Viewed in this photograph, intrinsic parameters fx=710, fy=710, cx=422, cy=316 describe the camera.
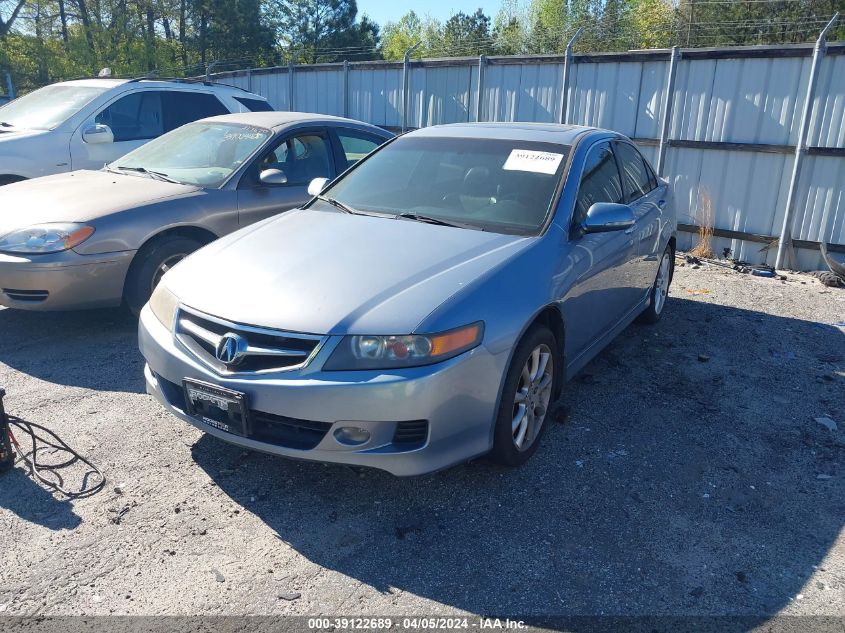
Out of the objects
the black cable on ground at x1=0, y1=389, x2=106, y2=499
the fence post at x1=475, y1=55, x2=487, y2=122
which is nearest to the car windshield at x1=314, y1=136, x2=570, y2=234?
the black cable on ground at x1=0, y1=389, x2=106, y2=499

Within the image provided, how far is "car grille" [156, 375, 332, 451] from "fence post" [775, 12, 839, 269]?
7.19 m

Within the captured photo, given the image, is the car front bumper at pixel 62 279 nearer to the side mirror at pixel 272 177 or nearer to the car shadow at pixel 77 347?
the car shadow at pixel 77 347

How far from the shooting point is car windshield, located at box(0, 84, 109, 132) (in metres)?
7.52

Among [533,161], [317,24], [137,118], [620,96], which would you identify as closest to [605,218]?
[533,161]

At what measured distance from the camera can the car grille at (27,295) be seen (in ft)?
16.0

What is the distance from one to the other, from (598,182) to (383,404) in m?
2.44

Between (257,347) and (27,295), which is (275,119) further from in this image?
(257,347)

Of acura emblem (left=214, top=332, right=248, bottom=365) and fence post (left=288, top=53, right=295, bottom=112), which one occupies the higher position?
fence post (left=288, top=53, right=295, bottom=112)

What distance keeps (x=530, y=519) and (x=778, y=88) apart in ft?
23.2

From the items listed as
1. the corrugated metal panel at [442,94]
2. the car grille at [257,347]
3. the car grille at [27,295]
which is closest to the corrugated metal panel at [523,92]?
the corrugated metal panel at [442,94]

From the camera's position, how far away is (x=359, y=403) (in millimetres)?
2863

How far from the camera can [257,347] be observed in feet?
9.87

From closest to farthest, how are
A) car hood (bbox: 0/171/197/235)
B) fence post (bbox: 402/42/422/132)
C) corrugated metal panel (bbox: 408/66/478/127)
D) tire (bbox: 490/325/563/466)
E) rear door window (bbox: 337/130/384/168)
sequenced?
1. tire (bbox: 490/325/563/466)
2. car hood (bbox: 0/171/197/235)
3. rear door window (bbox: 337/130/384/168)
4. corrugated metal panel (bbox: 408/66/478/127)
5. fence post (bbox: 402/42/422/132)

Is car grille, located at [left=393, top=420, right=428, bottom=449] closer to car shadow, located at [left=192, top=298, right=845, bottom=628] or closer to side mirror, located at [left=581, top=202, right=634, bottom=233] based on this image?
car shadow, located at [left=192, top=298, right=845, bottom=628]
